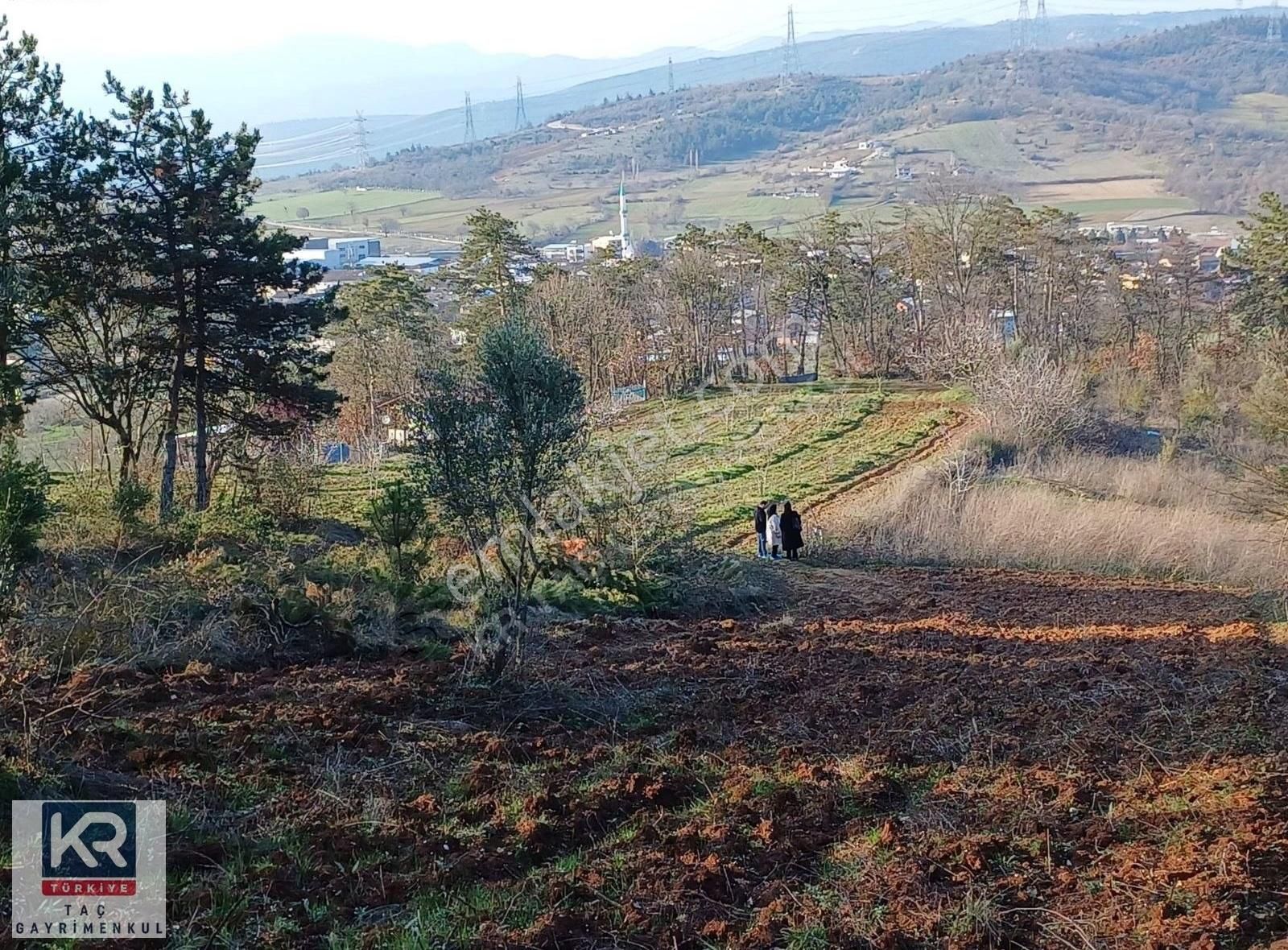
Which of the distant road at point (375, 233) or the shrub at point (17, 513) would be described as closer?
the shrub at point (17, 513)

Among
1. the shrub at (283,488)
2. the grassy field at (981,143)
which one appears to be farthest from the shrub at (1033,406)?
the grassy field at (981,143)

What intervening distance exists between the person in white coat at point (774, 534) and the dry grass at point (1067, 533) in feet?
5.53

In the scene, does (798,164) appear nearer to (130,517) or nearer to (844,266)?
(844,266)

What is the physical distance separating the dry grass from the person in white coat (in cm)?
169

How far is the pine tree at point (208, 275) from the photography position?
15.2 m

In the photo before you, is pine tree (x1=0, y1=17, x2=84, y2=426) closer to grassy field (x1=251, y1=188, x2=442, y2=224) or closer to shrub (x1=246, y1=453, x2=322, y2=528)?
shrub (x1=246, y1=453, x2=322, y2=528)

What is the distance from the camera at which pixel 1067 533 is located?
16.4 metres

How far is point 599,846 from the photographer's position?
4973 millimetres

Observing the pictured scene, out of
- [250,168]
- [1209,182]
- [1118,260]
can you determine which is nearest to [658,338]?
[1118,260]

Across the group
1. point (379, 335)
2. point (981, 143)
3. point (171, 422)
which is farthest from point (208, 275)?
point (981, 143)

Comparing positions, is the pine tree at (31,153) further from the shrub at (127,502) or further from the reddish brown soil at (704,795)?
the reddish brown soil at (704,795)

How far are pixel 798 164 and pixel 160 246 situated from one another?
133m

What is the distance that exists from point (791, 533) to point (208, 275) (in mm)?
9664

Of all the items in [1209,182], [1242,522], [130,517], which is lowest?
[1242,522]
